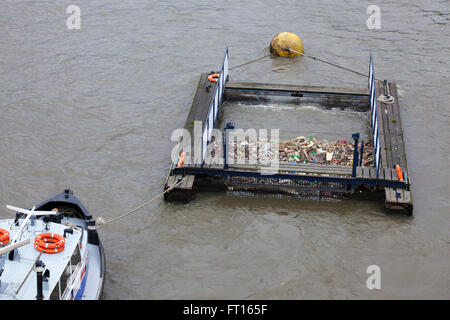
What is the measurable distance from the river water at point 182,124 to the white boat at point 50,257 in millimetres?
999

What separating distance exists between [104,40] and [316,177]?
46.0ft

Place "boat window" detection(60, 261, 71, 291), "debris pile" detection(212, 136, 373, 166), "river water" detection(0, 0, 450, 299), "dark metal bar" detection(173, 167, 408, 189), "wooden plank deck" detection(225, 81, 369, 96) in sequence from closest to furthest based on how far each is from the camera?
"boat window" detection(60, 261, 71, 291)
"river water" detection(0, 0, 450, 299)
"dark metal bar" detection(173, 167, 408, 189)
"debris pile" detection(212, 136, 373, 166)
"wooden plank deck" detection(225, 81, 369, 96)

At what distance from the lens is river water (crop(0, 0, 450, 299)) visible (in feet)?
53.6

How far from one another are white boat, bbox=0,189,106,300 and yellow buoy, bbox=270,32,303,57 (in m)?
13.9

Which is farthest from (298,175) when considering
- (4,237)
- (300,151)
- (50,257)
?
(4,237)

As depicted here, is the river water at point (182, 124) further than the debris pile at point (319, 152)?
No

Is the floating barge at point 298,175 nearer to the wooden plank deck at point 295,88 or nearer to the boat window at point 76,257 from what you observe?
the wooden plank deck at point 295,88

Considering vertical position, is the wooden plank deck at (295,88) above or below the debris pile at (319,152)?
above

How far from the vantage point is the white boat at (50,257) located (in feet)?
43.7

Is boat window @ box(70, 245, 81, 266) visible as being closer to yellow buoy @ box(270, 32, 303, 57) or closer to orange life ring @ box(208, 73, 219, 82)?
orange life ring @ box(208, 73, 219, 82)

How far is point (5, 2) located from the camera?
3216 centimetres

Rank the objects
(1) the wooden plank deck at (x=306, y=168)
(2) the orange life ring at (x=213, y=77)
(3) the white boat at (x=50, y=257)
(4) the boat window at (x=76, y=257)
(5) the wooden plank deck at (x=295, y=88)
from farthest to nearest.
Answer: (2) the orange life ring at (x=213, y=77) → (5) the wooden plank deck at (x=295, y=88) → (1) the wooden plank deck at (x=306, y=168) → (4) the boat window at (x=76, y=257) → (3) the white boat at (x=50, y=257)

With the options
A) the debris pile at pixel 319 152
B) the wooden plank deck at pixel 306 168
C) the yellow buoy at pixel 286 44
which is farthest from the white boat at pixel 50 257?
the yellow buoy at pixel 286 44

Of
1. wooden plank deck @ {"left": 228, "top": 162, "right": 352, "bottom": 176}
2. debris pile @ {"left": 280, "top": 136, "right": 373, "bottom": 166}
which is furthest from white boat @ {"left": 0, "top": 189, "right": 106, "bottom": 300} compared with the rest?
debris pile @ {"left": 280, "top": 136, "right": 373, "bottom": 166}
